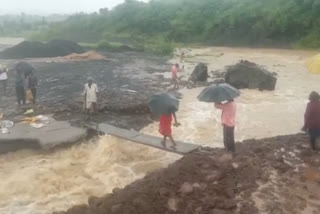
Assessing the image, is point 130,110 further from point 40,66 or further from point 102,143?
point 40,66

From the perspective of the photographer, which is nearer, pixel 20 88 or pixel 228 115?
pixel 228 115

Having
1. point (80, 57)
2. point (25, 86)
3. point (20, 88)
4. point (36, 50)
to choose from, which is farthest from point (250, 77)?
point (36, 50)

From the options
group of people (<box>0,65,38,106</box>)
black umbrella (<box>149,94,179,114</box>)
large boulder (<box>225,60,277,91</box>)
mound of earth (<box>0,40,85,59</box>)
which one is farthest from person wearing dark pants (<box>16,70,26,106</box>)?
mound of earth (<box>0,40,85,59</box>)

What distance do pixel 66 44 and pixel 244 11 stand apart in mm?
A: 17620

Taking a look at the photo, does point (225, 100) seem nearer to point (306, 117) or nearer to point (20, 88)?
point (306, 117)

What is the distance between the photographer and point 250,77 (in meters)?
17.5

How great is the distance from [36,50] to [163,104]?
1036 inches

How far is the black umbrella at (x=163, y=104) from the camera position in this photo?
8.45 metres

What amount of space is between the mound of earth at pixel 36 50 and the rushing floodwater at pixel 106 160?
778 inches

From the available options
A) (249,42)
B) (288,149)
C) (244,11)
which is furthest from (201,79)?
(244,11)

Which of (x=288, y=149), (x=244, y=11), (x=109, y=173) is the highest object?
(x=244, y=11)

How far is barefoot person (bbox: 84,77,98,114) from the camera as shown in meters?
12.0

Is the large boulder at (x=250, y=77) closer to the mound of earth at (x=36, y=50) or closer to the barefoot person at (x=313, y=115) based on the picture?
the barefoot person at (x=313, y=115)

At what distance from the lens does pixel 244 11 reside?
134ft
